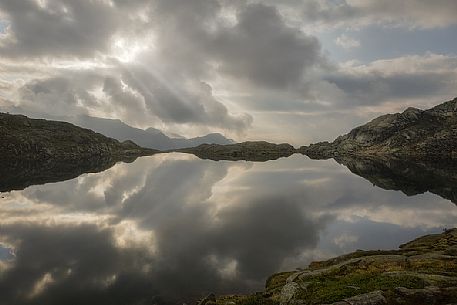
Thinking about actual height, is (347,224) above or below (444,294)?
below

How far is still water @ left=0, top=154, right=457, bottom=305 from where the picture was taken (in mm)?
53903

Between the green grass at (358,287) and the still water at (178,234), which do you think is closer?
the green grass at (358,287)

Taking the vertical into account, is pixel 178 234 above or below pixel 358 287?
below

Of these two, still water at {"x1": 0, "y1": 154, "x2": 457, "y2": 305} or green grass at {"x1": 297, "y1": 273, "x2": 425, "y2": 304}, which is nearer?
green grass at {"x1": 297, "y1": 273, "x2": 425, "y2": 304}

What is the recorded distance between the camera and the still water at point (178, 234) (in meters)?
53.9

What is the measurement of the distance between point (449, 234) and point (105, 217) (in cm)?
8673

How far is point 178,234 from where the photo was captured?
84.4 m

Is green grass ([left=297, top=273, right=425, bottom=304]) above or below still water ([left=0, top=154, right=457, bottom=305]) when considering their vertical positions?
above

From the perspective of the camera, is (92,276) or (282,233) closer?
(92,276)

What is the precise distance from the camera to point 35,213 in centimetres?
10750

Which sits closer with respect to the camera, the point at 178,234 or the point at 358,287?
the point at 358,287

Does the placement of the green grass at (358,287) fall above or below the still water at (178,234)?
above

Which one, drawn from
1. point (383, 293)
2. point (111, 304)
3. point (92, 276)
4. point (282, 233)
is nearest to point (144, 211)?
point (282, 233)

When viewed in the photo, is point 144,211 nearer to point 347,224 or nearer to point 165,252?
point 165,252
